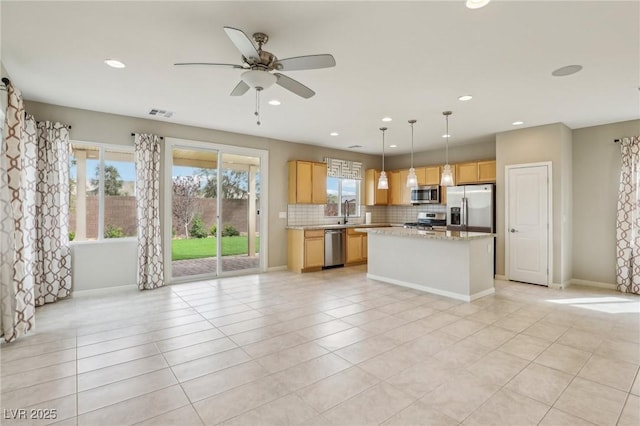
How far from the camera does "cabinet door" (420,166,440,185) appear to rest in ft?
23.5

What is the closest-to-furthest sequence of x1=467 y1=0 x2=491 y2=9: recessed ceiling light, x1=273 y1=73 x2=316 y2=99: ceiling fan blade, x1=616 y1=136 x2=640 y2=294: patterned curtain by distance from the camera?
x1=467 y1=0 x2=491 y2=9: recessed ceiling light, x1=273 y1=73 x2=316 y2=99: ceiling fan blade, x1=616 y1=136 x2=640 y2=294: patterned curtain

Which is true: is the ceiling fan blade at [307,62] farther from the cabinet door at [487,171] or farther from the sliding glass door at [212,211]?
the cabinet door at [487,171]

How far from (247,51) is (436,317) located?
136 inches

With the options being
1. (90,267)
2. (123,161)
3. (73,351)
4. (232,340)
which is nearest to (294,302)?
(232,340)

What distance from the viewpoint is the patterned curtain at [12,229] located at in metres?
2.98

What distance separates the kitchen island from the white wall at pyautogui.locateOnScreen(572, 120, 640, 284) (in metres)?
2.01

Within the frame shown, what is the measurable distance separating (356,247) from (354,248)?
7 cm

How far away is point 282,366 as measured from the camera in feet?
8.45

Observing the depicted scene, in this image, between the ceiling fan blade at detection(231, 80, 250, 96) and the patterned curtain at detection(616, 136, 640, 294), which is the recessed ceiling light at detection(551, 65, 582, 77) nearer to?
the patterned curtain at detection(616, 136, 640, 294)

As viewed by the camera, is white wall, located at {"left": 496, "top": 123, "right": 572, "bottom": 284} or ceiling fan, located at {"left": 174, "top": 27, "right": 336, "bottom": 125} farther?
white wall, located at {"left": 496, "top": 123, "right": 572, "bottom": 284}

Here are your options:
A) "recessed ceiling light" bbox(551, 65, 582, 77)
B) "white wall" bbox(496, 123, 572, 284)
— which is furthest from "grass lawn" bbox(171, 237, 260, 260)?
"recessed ceiling light" bbox(551, 65, 582, 77)

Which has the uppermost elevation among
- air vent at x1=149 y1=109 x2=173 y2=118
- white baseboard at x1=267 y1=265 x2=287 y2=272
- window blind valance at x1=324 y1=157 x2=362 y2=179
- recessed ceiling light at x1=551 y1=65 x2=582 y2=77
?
air vent at x1=149 y1=109 x2=173 y2=118

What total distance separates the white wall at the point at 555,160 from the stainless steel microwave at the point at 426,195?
1563mm

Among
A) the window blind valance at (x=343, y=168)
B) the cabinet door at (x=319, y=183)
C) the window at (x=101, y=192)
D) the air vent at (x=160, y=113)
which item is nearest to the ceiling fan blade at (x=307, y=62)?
the air vent at (x=160, y=113)
